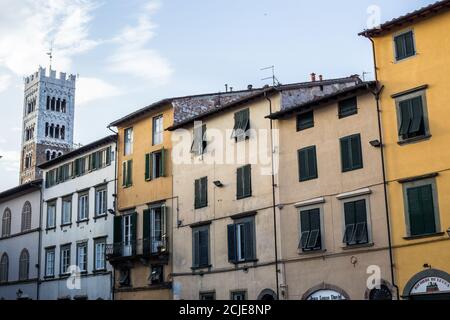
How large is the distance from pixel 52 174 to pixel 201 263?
19848mm

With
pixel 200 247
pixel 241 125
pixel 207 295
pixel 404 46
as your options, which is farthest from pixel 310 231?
pixel 404 46

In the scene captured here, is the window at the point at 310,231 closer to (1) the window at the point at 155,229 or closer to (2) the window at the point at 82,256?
(1) the window at the point at 155,229

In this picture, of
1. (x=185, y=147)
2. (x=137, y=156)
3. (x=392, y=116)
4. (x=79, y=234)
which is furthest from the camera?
(x=79, y=234)

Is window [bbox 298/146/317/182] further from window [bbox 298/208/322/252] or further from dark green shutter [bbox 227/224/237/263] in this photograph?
dark green shutter [bbox 227/224/237/263]

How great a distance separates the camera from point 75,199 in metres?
45.1

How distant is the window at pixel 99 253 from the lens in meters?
41.2

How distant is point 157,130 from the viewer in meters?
39.1

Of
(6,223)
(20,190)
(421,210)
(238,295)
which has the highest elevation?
(20,190)

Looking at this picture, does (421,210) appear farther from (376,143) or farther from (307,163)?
(307,163)

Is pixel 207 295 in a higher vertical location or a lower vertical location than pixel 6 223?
lower

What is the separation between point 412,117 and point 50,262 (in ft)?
101
